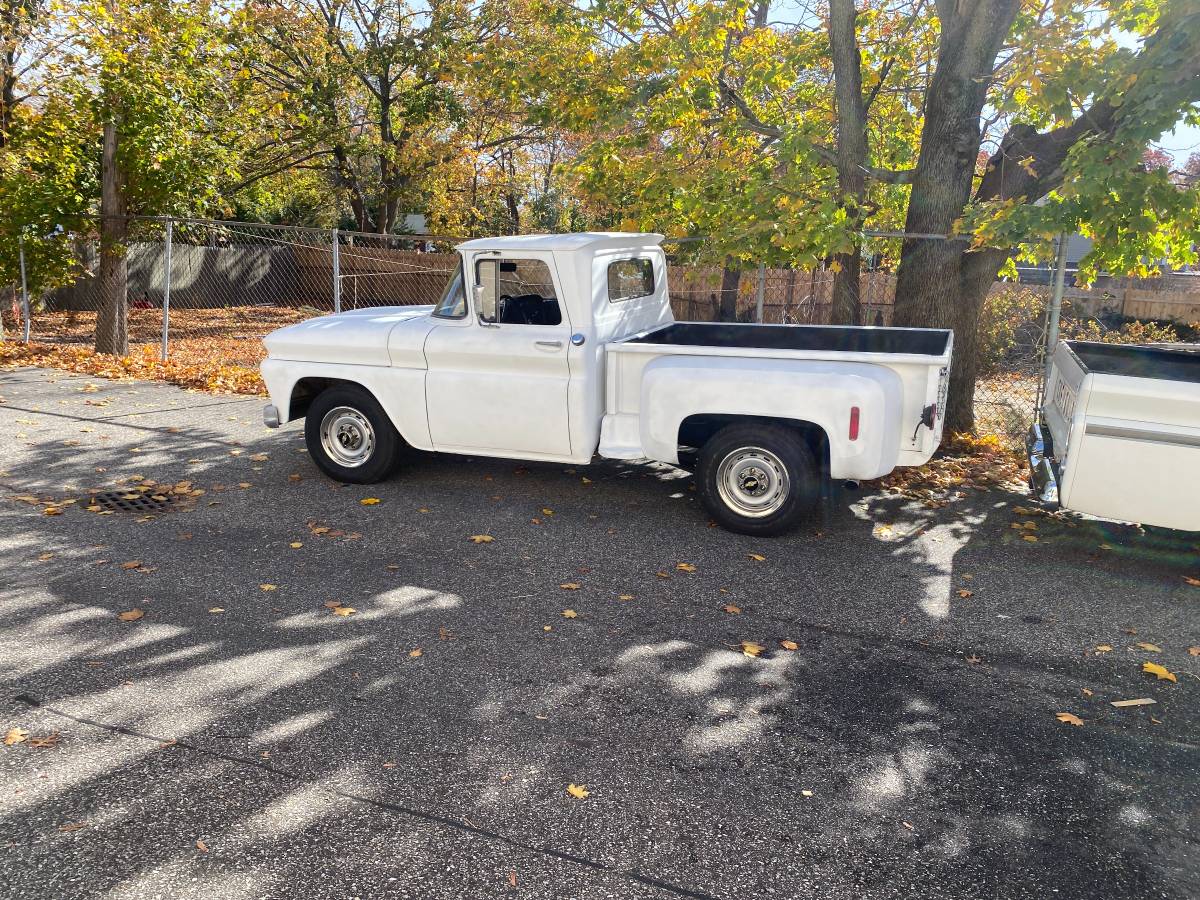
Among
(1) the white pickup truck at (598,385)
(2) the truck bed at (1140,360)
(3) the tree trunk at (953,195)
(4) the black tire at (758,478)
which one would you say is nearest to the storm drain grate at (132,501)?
(1) the white pickup truck at (598,385)

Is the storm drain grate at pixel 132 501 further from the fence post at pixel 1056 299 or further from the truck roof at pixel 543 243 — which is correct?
the fence post at pixel 1056 299

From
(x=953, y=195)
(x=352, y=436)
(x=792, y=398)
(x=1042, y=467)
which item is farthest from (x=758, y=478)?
(x=953, y=195)

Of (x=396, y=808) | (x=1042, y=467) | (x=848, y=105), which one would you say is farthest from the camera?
(x=848, y=105)

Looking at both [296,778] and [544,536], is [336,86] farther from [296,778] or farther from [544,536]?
[296,778]

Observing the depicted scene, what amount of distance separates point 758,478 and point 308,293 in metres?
23.4

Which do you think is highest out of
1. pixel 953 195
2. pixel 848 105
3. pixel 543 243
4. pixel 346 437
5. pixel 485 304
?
pixel 848 105

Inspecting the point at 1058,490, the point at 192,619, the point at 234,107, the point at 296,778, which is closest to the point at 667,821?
the point at 296,778

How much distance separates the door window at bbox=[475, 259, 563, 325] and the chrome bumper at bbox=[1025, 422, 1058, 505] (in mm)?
3395

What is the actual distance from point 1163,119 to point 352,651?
6226mm

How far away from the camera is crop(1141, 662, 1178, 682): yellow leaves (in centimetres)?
443

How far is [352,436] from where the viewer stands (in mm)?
7316

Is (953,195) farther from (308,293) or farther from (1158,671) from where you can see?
(308,293)

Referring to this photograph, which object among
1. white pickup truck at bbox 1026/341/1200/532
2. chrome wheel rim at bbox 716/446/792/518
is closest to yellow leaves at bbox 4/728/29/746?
chrome wheel rim at bbox 716/446/792/518

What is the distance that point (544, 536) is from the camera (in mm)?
6266
